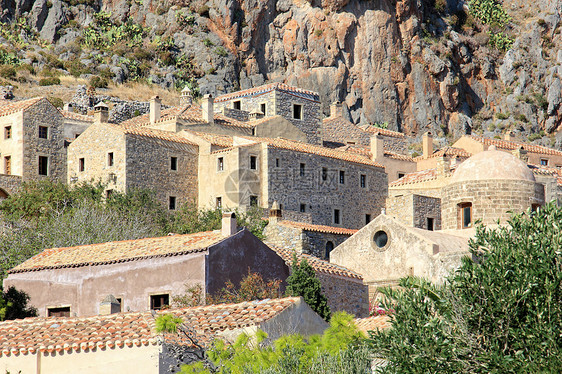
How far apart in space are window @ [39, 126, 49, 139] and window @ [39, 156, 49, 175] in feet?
3.93

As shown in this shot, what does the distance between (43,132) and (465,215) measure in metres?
26.0

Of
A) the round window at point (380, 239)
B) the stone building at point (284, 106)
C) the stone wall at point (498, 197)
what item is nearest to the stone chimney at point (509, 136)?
the stone building at point (284, 106)

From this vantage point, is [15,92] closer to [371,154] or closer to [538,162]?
[371,154]

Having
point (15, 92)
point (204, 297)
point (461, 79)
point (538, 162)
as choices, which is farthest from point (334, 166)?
point (461, 79)

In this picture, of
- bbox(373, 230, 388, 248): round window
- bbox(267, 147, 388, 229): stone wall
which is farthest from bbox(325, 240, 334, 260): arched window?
bbox(373, 230, 388, 248): round window

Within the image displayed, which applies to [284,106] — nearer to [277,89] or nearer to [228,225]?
[277,89]

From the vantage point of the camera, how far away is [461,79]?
316 ft

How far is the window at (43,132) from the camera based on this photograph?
5519cm

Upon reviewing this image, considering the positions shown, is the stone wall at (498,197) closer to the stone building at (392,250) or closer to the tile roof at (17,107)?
the stone building at (392,250)

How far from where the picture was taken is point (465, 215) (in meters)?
40.3

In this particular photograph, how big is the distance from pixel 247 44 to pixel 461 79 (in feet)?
70.6

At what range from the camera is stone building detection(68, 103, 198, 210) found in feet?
170

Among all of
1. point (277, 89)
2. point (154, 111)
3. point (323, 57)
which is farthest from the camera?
point (323, 57)

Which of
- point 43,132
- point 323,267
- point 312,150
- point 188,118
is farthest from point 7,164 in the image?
point 323,267
